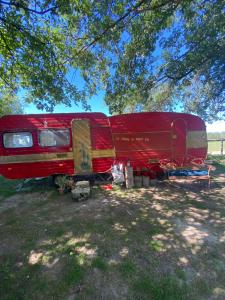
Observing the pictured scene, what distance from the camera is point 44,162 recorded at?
305 inches

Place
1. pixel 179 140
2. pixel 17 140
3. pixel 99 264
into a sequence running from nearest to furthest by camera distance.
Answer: pixel 99 264
pixel 17 140
pixel 179 140

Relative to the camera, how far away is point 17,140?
297 inches


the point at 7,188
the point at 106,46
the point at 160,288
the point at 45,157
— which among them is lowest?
the point at 160,288

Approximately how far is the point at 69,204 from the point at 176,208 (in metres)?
3.43

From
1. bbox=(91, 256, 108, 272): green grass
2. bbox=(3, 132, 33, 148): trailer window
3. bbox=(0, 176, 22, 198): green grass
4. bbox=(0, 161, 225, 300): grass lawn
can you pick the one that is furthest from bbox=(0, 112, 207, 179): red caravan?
bbox=(91, 256, 108, 272): green grass

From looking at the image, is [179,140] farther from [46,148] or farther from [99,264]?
[99,264]

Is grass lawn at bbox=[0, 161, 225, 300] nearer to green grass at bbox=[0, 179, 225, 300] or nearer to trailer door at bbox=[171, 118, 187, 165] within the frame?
green grass at bbox=[0, 179, 225, 300]

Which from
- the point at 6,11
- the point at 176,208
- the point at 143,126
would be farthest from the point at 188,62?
the point at 6,11

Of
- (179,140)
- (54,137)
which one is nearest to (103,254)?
(54,137)

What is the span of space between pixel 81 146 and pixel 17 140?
8.20 feet

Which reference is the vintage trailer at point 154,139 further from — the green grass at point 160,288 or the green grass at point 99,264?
the green grass at point 160,288

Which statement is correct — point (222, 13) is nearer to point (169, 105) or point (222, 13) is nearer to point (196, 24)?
point (196, 24)

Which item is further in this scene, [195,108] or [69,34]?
[195,108]

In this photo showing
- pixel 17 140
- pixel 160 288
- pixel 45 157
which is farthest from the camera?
pixel 45 157
